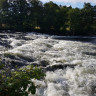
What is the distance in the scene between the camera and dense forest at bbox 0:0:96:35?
104 ft

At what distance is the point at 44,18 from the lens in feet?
107

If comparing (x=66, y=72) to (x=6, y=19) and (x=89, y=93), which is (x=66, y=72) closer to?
(x=89, y=93)

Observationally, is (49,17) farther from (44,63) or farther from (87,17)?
(44,63)

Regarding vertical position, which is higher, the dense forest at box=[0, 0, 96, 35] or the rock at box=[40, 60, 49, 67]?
Result: the dense forest at box=[0, 0, 96, 35]

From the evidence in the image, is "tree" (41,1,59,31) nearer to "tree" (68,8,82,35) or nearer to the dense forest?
the dense forest

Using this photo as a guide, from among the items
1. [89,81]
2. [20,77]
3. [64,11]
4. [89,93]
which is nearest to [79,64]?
[89,81]

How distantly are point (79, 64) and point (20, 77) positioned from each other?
6.62 meters

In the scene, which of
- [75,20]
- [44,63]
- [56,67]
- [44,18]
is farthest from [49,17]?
[56,67]

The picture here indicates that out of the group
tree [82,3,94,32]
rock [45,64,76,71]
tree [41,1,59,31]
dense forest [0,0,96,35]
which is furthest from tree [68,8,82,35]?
rock [45,64,76,71]

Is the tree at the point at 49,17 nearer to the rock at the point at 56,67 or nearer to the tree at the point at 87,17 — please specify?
the tree at the point at 87,17

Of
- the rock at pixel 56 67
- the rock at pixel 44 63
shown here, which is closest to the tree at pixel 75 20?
the rock at pixel 44 63

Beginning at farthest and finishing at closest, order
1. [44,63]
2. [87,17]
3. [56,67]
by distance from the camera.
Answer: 1. [87,17]
2. [44,63]
3. [56,67]

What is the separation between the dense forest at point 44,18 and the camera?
31697mm

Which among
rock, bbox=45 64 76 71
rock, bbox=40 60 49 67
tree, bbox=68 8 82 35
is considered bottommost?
rock, bbox=45 64 76 71
